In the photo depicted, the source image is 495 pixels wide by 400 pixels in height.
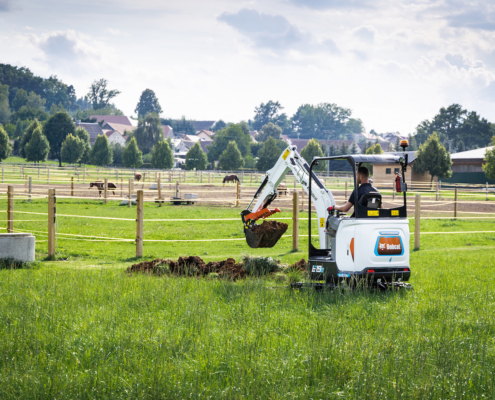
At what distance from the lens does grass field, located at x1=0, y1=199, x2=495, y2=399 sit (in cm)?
474

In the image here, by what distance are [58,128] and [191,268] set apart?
8773cm

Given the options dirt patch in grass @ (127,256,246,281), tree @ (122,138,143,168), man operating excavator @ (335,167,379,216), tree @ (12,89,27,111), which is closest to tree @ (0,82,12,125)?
tree @ (12,89,27,111)

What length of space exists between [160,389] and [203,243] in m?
11.8

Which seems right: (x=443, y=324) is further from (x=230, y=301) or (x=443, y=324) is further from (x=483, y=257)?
(x=483, y=257)

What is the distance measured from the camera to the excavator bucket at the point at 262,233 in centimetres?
1229

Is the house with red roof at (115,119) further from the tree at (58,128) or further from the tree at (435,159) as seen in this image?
the tree at (435,159)

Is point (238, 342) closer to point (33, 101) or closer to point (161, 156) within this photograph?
point (161, 156)

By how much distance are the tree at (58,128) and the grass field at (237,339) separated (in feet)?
282

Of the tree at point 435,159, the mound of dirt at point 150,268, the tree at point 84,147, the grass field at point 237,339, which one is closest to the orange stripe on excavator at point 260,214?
the mound of dirt at point 150,268

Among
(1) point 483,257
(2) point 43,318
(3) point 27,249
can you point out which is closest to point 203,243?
(3) point 27,249

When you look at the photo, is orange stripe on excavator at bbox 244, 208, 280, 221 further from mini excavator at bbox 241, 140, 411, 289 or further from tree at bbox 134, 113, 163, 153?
tree at bbox 134, 113, 163, 153

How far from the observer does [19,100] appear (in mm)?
157250

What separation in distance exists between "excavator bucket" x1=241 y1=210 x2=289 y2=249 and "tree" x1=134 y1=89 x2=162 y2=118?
185 metres

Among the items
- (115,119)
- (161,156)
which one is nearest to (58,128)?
(161,156)
